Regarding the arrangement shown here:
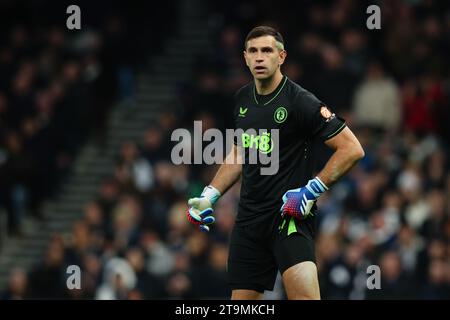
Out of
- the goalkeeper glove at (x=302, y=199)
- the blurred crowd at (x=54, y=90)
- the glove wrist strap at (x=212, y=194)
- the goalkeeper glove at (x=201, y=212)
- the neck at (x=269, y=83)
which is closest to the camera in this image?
the goalkeeper glove at (x=302, y=199)

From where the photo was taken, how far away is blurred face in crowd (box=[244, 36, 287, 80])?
28.2 ft

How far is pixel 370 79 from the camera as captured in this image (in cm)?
1642

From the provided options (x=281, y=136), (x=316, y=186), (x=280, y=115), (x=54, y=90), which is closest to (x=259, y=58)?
(x=280, y=115)

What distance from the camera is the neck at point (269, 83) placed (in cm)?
875

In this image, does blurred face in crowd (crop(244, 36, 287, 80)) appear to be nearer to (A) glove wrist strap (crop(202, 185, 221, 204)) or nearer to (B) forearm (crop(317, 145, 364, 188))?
(B) forearm (crop(317, 145, 364, 188))

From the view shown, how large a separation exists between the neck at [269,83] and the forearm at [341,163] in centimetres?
71

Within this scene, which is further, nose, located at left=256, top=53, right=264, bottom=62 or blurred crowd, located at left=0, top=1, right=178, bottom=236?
blurred crowd, located at left=0, top=1, right=178, bottom=236

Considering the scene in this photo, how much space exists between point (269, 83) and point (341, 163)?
0.83m

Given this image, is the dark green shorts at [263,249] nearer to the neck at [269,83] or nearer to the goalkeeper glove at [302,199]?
the goalkeeper glove at [302,199]

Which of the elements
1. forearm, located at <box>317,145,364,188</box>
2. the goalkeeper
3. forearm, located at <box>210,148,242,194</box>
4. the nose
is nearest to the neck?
the goalkeeper

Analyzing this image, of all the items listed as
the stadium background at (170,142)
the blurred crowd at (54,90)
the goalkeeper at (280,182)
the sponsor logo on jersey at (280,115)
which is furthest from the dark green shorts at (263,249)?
the blurred crowd at (54,90)

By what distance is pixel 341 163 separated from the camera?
8.47 metres

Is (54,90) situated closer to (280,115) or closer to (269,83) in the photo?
(269,83)
